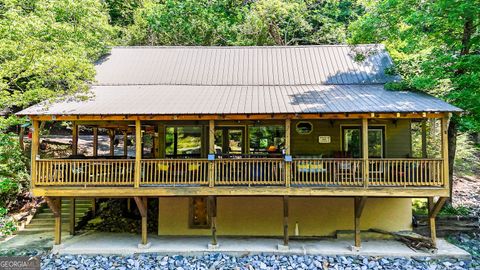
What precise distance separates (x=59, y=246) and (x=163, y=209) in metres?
3.41

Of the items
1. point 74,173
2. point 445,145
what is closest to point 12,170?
point 74,173

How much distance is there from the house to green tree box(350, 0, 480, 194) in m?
0.89

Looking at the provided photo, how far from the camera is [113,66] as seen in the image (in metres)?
13.5

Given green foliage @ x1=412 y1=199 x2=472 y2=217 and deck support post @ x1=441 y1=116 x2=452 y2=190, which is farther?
green foliage @ x1=412 y1=199 x2=472 y2=217

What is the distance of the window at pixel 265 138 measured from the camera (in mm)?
11898

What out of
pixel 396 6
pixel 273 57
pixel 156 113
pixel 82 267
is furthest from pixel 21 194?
pixel 396 6

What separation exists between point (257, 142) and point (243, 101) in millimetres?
2375

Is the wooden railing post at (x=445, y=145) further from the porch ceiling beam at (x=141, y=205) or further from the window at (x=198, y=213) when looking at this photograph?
the porch ceiling beam at (x=141, y=205)

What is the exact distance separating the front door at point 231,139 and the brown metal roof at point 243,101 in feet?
4.77

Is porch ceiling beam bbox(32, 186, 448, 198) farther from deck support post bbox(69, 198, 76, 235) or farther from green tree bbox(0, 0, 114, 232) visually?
deck support post bbox(69, 198, 76, 235)

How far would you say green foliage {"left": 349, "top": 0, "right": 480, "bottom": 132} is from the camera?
10625 mm

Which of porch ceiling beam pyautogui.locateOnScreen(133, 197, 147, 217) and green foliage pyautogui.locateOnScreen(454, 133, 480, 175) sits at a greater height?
green foliage pyautogui.locateOnScreen(454, 133, 480, 175)

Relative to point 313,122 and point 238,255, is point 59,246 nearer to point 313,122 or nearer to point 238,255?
point 238,255

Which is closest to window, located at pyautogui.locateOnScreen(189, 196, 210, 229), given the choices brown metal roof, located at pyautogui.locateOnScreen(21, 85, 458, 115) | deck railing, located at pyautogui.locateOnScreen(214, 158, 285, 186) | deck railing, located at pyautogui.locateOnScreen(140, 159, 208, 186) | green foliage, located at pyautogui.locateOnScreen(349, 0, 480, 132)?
deck railing, located at pyautogui.locateOnScreen(140, 159, 208, 186)
